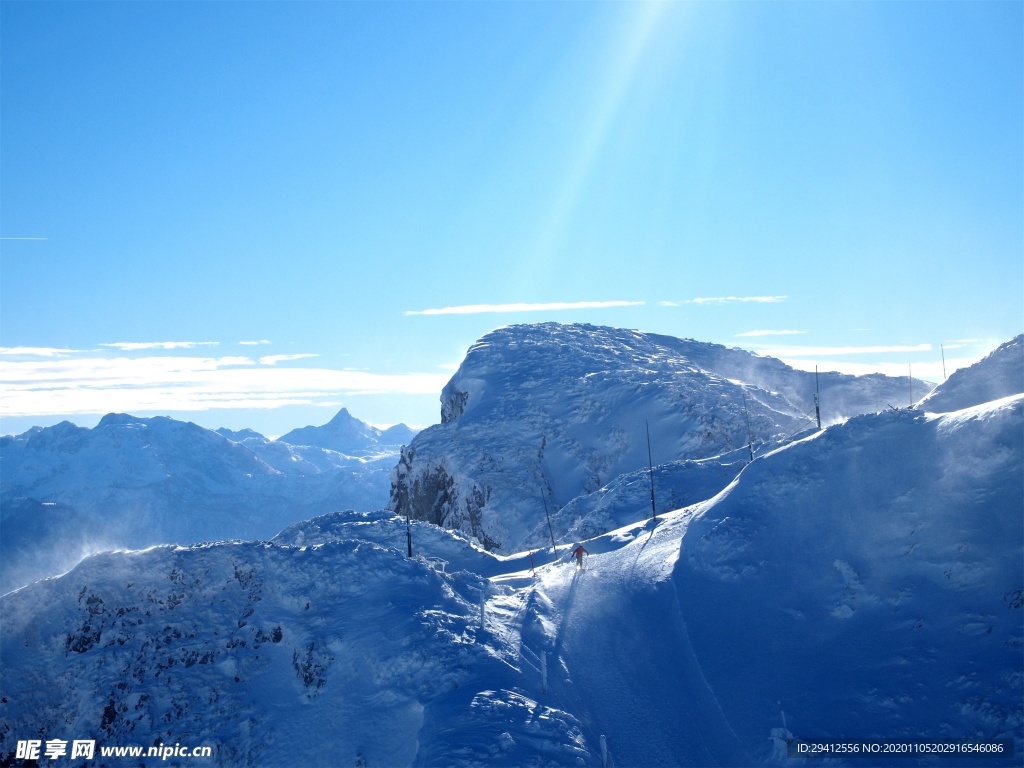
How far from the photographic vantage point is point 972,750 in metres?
18.6

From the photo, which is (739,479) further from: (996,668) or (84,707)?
(84,707)

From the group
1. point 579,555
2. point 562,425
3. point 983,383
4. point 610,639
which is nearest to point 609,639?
point 610,639

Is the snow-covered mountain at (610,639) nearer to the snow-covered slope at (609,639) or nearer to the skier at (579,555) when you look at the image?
the snow-covered slope at (609,639)

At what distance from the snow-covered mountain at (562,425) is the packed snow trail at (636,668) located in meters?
24.8

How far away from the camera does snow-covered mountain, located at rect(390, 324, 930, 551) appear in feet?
241

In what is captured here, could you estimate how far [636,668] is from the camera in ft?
79.1

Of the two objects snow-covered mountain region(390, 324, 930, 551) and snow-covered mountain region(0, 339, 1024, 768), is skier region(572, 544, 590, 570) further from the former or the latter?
snow-covered mountain region(390, 324, 930, 551)

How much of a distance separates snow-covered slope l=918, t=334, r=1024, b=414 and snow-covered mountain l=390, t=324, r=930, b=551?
1519 centimetres

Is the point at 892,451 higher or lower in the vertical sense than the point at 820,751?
higher

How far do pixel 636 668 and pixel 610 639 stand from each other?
1.77m

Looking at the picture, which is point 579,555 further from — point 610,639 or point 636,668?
point 636,668

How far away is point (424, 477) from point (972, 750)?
65.9m

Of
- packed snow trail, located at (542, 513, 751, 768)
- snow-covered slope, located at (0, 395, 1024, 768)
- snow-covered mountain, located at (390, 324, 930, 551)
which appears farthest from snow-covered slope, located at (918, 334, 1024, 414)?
packed snow trail, located at (542, 513, 751, 768)

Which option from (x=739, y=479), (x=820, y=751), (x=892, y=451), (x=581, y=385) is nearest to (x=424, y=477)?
(x=581, y=385)
